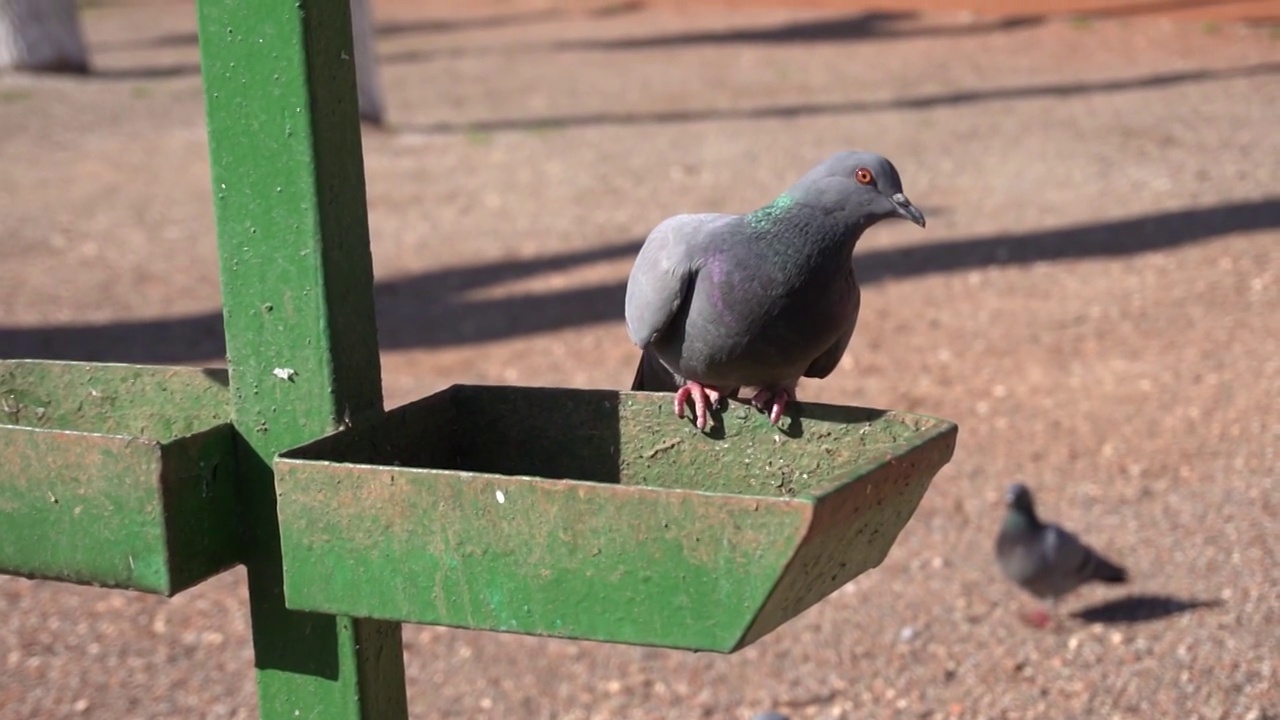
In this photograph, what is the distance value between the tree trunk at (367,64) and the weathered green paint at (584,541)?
10.2 meters

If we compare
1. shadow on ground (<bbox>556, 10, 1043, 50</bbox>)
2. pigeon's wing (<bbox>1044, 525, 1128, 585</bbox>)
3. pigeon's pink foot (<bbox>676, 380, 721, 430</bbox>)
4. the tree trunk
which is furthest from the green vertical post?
shadow on ground (<bbox>556, 10, 1043, 50</bbox>)

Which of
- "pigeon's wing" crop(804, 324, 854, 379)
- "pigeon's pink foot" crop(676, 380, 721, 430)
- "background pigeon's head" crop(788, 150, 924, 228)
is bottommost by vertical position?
"pigeon's wing" crop(804, 324, 854, 379)

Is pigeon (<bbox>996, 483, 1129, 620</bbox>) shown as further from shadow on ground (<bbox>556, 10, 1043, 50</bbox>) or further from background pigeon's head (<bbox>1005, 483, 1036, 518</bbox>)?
shadow on ground (<bbox>556, 10, 1043, 50</bbox>)

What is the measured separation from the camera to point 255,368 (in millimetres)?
2277

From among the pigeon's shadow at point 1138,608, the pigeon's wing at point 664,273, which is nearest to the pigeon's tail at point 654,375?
the pigeon's wing at point 664,273

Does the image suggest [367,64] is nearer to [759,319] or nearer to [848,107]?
[848,107]

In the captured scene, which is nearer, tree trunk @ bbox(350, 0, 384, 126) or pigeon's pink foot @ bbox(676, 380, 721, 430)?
pigeon's pink foot @ bbox(676, 380, 721, 430)

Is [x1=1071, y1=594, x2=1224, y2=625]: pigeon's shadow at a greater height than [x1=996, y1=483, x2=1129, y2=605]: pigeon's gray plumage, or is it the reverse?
[x1=996, y1=483, x2=1129, y2=605]: pigeon's gray plumage

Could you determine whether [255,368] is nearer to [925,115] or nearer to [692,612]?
[692,612]

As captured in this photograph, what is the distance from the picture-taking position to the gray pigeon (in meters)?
2.77

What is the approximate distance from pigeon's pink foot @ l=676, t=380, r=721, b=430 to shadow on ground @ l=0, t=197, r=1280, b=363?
5065 mm

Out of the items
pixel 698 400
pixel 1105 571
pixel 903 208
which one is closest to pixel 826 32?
pixel 1105 571

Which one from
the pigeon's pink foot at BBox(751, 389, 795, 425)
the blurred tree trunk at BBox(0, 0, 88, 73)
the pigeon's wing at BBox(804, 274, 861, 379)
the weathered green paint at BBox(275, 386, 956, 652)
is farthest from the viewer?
the blurred tree trunk at BBox(0, 0, 88, 73)

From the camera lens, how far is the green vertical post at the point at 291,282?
7.10 feet
